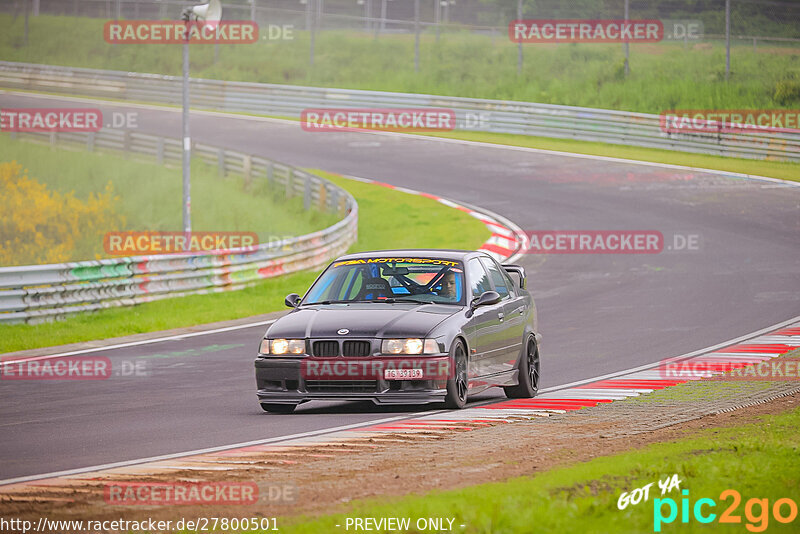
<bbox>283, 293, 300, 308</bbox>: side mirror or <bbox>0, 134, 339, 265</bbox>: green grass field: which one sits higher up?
<bbox>283, 293, 300, 308</bbox>: side mirror

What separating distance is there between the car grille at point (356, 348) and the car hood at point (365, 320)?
0.23ft

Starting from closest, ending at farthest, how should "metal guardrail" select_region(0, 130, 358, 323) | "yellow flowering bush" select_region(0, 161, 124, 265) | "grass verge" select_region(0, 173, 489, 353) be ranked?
"grass verge" select_region(0, 173, 489, 353) → "metal guardrail" select_region(0, 130, 358, 323) → "yellow flowering bush" select_region(0, 161, 124, 265)

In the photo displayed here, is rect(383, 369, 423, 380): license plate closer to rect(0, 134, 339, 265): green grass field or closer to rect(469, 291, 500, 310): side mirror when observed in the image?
rect(469, 291, 500, 310): side mirror

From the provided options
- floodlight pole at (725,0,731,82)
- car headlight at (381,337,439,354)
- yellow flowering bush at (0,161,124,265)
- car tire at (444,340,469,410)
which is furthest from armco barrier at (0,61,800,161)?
car headlight at (381,337,439,354)

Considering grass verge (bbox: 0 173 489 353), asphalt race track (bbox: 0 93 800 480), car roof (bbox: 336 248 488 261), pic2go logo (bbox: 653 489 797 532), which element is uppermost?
car roof (bbox: 336 248 488 261)

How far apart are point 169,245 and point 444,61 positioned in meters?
25.7

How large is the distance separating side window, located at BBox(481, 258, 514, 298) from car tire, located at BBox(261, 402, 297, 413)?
2646 mm

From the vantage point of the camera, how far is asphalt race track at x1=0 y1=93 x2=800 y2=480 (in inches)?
404

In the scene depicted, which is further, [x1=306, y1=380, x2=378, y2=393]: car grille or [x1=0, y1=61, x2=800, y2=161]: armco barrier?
[x1=0, y1=61, x2=800, y2=161]: armco barrier

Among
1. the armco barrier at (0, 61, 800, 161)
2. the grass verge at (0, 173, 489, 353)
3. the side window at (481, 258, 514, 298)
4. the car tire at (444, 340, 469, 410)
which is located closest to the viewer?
the car tire at (444, 340, 469, 410)

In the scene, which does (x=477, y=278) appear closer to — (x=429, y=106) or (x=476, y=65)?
(x=429, y=106)

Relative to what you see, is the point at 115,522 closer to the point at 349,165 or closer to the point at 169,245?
the point at 169,245

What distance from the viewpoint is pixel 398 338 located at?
10328mm

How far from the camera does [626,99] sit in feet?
139
